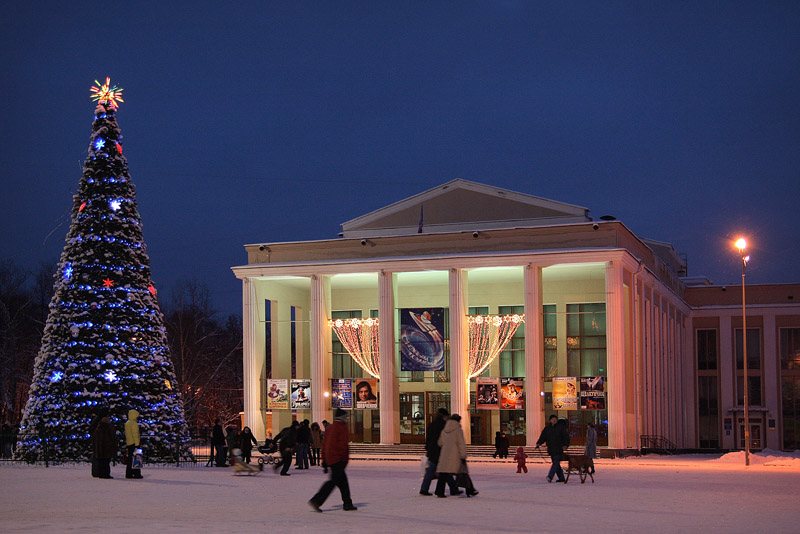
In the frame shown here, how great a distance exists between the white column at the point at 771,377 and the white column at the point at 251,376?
108ft

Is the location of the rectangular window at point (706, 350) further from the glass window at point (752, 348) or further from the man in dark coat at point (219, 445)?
the man in dark coat at point (219, 445)

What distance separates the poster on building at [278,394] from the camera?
49.7 metres

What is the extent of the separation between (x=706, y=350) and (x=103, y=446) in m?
51.8

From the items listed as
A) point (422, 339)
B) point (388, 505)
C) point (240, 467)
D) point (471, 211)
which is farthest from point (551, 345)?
point (388, 505)

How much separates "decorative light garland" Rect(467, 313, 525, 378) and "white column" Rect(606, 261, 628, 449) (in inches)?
180

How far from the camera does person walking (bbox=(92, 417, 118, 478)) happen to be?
23.5 m

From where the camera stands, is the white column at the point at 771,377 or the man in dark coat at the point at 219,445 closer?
the man in dark coat at the point at 219,445

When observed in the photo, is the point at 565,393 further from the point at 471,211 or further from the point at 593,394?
the point at 471,211

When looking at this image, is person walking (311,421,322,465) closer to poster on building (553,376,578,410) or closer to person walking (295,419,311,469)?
person walking (295,419,311,469)

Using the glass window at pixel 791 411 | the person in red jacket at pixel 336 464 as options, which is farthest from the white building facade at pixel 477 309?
the person in red jacket at pixel 336 464

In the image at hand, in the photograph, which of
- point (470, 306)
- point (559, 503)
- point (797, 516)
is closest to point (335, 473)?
point (559, 503)

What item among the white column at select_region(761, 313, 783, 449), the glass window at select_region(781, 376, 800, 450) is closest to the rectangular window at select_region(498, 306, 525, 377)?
the white column at select_region(761, 313, 783, 449)

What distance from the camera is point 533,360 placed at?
1778 inches

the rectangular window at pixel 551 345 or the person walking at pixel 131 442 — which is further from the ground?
the rectangular window at pixel 551 345
